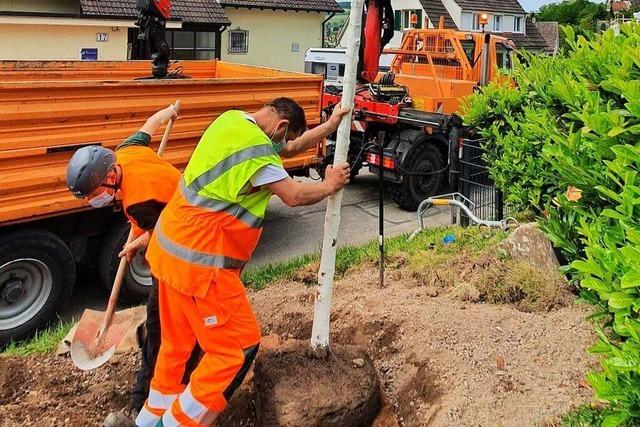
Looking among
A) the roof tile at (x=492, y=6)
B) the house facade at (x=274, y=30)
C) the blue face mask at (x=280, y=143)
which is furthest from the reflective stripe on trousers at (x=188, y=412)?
the roof tile at (x=492, y=6)

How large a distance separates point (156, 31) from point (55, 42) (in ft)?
29.7

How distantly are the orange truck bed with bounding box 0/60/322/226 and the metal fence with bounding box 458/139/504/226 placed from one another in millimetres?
1953

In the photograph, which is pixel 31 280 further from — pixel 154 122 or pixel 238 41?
pixel 238 41

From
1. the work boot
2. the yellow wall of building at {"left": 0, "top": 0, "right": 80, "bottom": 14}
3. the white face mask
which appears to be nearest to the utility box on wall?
the yellow wall of building at {"left": 0, "top": 0, "right": 80, "bottom": 14}

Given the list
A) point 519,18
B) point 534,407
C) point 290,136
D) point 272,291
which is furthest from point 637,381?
point 519,18

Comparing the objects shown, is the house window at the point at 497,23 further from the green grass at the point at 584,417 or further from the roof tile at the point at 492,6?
the green grass at the point at 584,417

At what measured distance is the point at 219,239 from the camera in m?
2.86

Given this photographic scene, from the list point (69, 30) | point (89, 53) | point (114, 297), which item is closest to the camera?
point (114, 297)

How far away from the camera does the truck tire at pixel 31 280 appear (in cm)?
460

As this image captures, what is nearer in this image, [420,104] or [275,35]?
[420,104]

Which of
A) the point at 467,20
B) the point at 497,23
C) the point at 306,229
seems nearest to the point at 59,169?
the point at 306,229

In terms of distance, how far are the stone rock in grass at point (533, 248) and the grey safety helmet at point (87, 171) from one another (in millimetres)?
2644

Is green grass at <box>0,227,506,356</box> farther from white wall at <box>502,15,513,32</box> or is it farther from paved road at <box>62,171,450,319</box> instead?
white wall at <box>502,15,513,32</box>

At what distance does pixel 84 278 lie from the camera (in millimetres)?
5910
